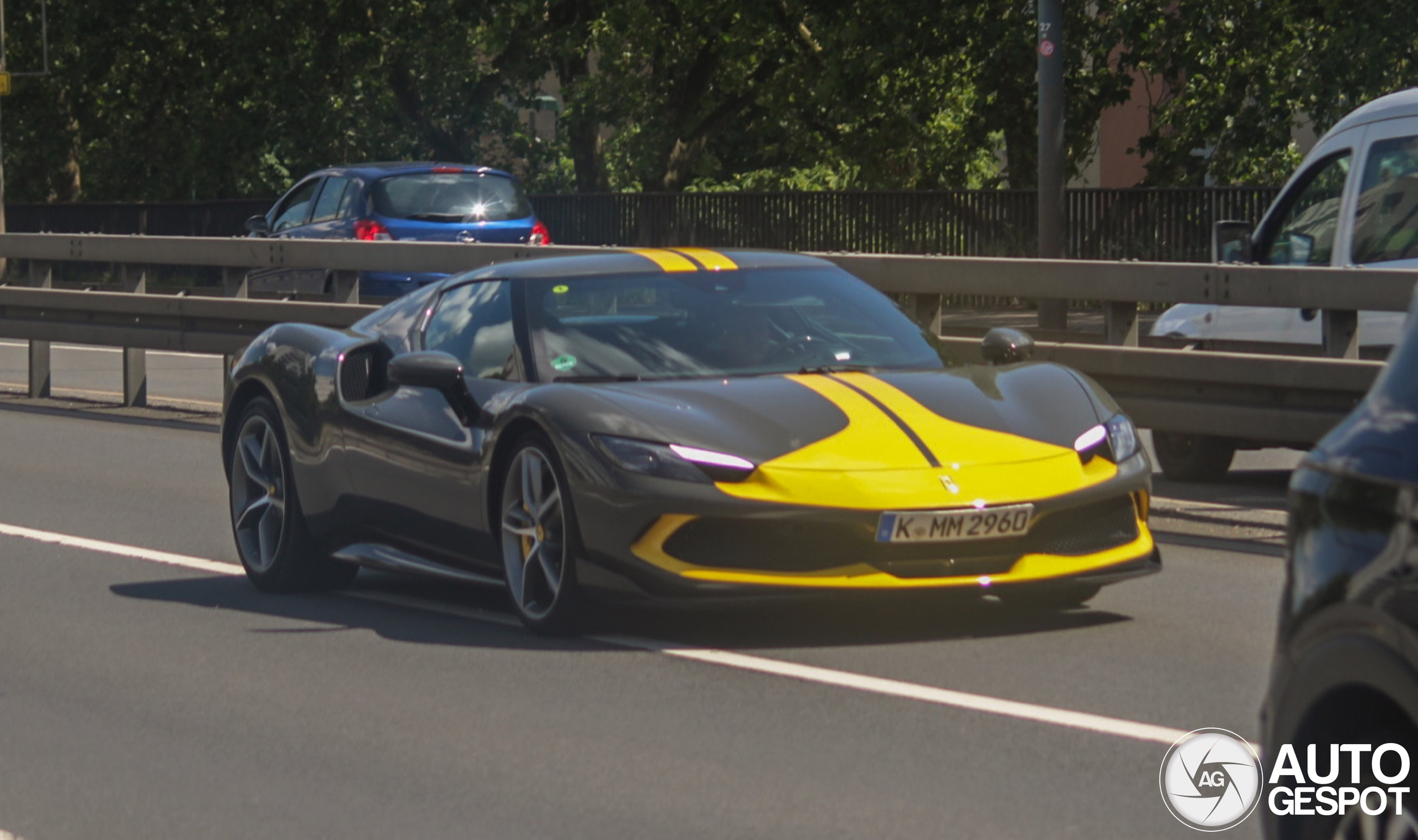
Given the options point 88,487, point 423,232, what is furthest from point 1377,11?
point 88,487

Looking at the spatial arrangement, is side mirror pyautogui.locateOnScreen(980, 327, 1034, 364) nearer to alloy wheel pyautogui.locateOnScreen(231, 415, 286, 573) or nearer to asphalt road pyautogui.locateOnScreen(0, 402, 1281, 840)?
asphalt road pyautogui.locateOnScreen(0, 402, 1281, 840)

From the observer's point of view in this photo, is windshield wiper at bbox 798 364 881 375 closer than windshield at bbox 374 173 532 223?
Yes

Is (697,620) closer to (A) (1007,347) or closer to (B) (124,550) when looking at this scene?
(A) (1007,347)

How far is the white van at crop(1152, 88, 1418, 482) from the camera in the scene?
35.6 ft

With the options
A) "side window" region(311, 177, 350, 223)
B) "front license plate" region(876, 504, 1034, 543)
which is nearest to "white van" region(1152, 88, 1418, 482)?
"front license plate" region(876, 504, 1034, 543)

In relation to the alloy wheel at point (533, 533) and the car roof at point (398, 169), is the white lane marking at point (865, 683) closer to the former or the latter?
the alloy wheel at point (533, 533)

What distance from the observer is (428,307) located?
898 cm

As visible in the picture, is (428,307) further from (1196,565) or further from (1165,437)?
(1165,437)

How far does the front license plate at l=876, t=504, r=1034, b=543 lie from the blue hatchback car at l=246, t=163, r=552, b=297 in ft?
50.5

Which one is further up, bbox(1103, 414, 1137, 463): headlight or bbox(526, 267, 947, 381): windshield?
bbox(526, 267, 947, 381): windshield

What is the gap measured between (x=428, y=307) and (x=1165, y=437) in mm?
4481

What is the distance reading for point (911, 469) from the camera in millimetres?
7234

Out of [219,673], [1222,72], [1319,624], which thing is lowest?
[219,673]

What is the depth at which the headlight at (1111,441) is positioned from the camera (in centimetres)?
750
